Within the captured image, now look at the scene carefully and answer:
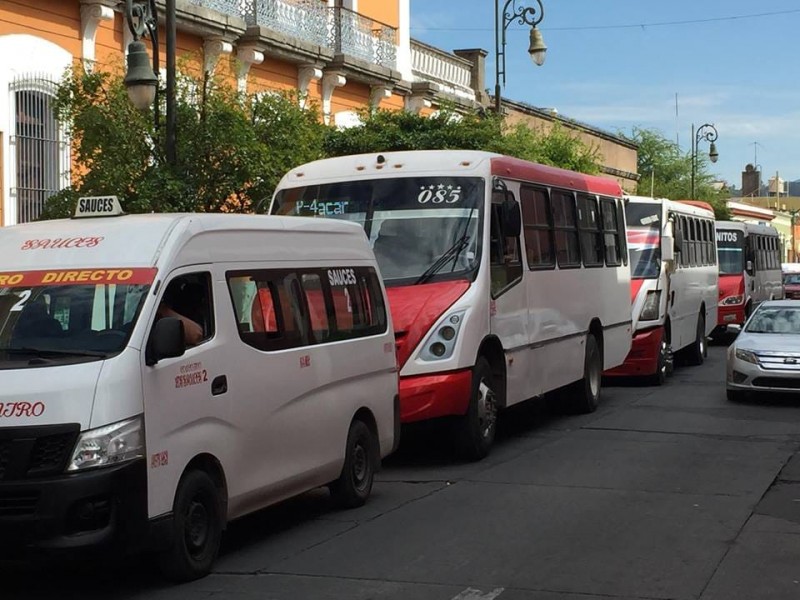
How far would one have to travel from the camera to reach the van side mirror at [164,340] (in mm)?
7555

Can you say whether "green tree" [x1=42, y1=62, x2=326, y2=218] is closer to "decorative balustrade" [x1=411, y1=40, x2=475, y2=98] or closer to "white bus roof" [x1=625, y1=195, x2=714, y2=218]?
"white bus roof" [x1=625, y1=195, x2=714, y2=218]

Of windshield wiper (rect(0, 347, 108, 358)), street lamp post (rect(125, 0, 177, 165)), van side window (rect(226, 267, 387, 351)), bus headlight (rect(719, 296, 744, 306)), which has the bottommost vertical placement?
bus headlight (rect(719, 296, 744, 306))

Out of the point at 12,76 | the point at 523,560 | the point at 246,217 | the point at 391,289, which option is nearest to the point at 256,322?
the point at 246,217

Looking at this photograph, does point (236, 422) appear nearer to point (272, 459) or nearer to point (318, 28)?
point (272, 459)

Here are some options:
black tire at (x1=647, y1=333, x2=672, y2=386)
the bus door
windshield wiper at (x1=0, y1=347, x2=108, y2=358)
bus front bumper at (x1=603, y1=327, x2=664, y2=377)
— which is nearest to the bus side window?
the bus door

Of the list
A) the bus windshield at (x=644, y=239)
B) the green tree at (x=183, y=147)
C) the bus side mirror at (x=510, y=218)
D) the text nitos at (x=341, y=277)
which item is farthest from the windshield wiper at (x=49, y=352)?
the bus windshield at (x=644, y=239)

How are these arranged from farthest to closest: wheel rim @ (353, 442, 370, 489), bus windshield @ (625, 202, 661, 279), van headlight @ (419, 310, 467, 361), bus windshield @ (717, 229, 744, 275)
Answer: bus windshield @ (717, 229, 744, 275), bus windshield @ (625, 202, 661, 279), van headlight @ (419, 310, 467, 361), wheel rim @ (353, 442, 370, 489)

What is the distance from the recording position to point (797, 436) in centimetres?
1524

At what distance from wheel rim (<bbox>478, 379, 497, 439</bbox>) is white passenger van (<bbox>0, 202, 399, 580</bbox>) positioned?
2.87 meters

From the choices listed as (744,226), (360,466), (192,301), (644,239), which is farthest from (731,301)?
(192,301)

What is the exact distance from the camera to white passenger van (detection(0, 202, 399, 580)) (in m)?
7.09

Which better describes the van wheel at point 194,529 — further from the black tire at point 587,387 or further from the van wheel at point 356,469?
the black tire at point 587,387

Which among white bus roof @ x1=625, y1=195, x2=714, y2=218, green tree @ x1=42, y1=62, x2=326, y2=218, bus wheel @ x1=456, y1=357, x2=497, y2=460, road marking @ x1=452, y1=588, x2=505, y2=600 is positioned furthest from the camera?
white bus roof @ x1=625, y1=195, x2=714, y2=218

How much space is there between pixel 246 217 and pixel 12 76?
35.2 feet
